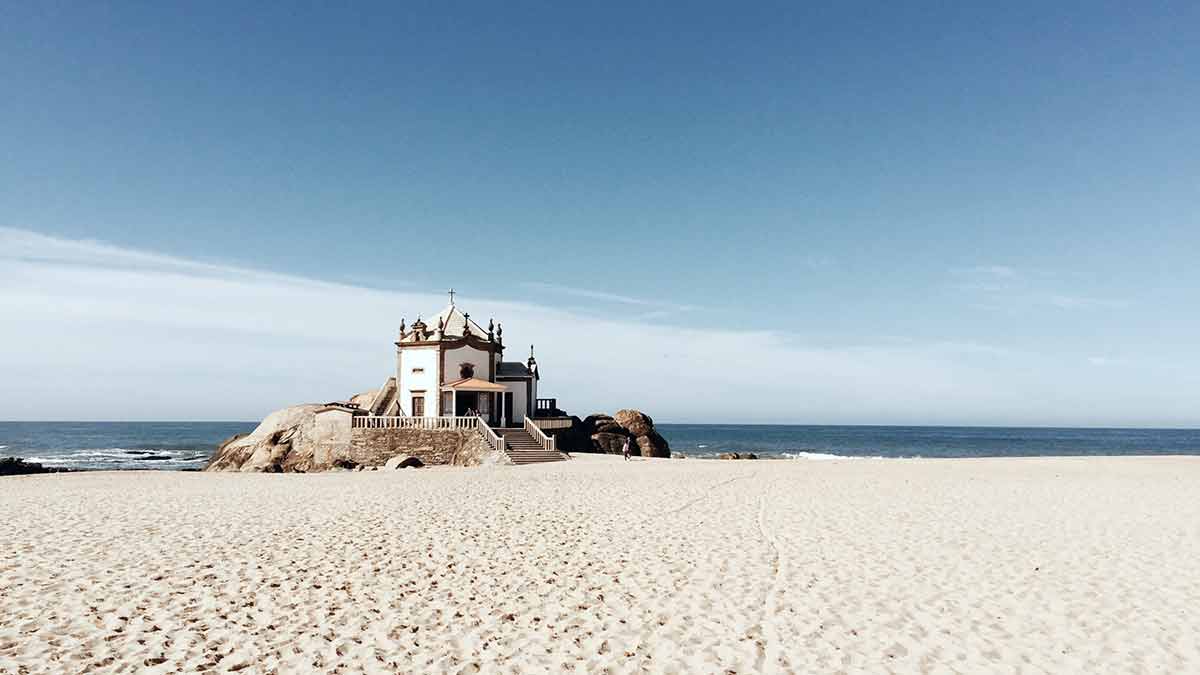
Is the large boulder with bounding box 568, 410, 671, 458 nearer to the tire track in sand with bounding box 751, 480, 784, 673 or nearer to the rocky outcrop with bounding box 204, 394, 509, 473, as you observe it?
the rocky outcrop with bounding box 204, 394, 509, 473

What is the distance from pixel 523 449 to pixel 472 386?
5.93m

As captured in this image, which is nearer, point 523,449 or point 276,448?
point 523,449

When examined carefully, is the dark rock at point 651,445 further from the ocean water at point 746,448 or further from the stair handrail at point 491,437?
the stair handrail at point 491,437

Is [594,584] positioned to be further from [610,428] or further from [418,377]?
[610,428]

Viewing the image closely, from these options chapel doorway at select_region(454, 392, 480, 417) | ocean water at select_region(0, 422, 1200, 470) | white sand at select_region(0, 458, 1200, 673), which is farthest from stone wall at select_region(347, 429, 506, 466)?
ocean water at select_region(0, 422, 1200, 470)

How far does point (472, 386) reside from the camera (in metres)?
36.5

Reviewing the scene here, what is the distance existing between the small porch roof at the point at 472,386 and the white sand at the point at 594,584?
62.0 ft

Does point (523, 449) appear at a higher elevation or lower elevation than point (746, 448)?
higher

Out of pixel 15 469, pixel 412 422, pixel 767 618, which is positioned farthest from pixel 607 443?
pixel 767 618

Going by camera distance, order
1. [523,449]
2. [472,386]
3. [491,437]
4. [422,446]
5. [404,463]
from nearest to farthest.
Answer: [404,463] → [491,437] → [523,449] → [422,446] → [472,386]

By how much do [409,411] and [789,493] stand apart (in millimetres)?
24954

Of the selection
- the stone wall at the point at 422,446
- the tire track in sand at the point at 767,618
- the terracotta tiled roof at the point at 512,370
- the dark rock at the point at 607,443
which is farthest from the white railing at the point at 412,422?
the tire track in sand at the point at 767,618

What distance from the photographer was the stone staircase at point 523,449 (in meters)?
31.1

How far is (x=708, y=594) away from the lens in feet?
29.2
